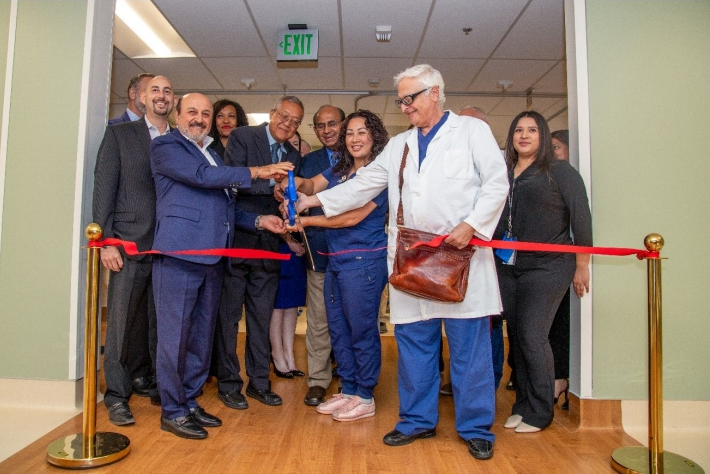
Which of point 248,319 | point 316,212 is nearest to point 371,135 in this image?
point 316,212

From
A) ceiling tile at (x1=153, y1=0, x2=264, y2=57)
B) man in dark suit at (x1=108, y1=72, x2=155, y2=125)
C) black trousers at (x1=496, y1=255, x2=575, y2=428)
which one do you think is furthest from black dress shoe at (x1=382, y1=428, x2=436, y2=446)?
ceiling tile at (x1=153, y1=0, x2=264, y2=57)

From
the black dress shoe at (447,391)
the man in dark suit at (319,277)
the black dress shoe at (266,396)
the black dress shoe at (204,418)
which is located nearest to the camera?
the black dress shoe at (204,418)

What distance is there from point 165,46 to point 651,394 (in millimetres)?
5750

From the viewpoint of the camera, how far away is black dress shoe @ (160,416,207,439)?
2564 mm

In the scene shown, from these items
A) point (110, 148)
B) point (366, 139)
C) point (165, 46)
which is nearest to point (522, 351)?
point (366, 139)

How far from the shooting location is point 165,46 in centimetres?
608

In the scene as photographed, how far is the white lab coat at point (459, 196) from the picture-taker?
7.95 ft

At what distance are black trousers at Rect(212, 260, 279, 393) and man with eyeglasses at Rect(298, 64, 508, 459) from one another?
3.06ft

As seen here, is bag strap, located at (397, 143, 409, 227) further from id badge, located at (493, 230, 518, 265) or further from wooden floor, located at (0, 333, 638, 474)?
wooden floor, located at (0, 333, 638, 474)

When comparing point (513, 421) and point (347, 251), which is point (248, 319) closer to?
point (347, 251)

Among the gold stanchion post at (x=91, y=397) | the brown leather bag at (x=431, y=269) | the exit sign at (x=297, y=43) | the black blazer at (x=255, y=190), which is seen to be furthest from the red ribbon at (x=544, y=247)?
the exit sign at (x=297, y=43)

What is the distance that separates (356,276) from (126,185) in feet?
4.26

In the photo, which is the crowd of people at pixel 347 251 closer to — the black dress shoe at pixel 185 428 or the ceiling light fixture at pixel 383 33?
the black dress shoe at pixel 185 428

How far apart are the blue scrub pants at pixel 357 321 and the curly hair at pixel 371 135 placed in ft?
1.87
